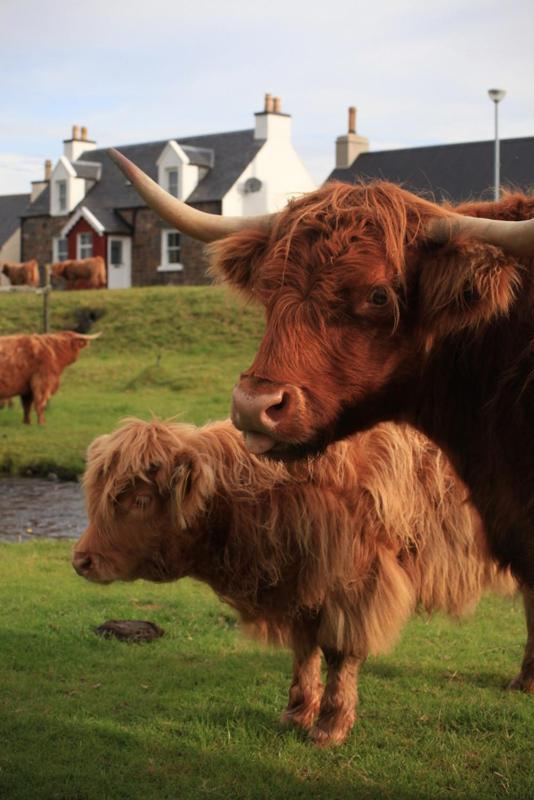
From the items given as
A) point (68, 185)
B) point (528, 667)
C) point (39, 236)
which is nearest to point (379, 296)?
point (528, 667)

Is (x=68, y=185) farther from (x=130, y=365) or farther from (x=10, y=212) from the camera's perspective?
(x=130, y=365)

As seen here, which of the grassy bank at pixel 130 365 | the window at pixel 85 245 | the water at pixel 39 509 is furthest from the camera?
the window at pixel 85 245

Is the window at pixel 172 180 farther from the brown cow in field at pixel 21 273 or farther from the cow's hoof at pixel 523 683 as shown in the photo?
the cow's hoof at pixel 523 683

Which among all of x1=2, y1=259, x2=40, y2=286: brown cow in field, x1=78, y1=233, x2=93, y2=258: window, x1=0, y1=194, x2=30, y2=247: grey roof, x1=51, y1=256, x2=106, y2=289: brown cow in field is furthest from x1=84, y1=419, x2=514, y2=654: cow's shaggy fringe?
x1=0, y1=194, x2=30, y2=247: grey roof

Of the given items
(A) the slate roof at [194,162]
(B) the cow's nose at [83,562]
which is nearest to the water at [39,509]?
(B) the cow's nose at [83,562]

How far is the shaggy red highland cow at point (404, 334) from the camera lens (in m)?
2.80

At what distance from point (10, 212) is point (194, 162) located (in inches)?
624

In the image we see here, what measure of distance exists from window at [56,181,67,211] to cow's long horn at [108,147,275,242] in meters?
36.1

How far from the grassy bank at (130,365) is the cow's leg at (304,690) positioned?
7.98 m

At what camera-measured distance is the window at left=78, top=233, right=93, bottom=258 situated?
37.2 m

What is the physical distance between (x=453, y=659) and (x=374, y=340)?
3.33 m

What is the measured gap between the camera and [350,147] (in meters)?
37.9

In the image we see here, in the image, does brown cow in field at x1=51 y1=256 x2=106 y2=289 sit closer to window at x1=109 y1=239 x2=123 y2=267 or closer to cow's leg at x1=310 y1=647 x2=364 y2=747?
window at x1=109 y1=239 x2=123 y2=267

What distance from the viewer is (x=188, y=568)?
4.46m
